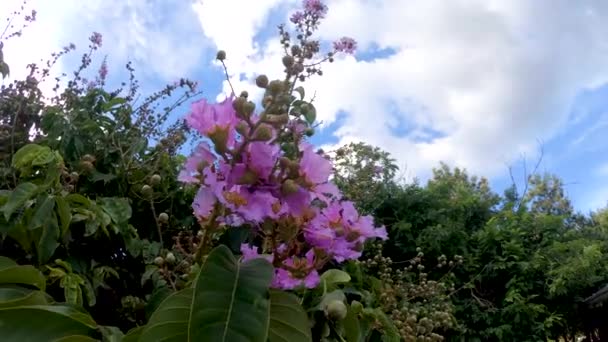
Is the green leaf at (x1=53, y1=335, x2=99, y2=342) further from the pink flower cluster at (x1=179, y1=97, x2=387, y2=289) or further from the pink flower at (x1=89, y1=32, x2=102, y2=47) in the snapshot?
the pink flower at (x1=89, y1=32, x2=102, y2=47)

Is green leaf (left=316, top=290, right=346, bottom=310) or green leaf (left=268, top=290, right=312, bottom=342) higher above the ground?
green leaf (left=316, top=290, right=346, bottom=310)

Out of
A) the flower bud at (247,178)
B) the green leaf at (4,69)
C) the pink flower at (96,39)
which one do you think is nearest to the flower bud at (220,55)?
the flower bud at (247,178)

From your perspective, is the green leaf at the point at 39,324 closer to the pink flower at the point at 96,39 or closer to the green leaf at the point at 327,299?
the green leaf at the point at 327,299

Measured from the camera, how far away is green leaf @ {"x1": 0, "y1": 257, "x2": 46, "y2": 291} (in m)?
0.78

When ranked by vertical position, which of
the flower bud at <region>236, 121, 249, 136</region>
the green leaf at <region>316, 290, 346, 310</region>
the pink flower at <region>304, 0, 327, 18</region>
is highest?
the pink flower at <region>304, 0, 327, 18</region>

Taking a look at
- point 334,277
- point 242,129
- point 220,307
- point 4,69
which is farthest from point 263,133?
point 4,69

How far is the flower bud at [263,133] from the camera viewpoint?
2.14ft

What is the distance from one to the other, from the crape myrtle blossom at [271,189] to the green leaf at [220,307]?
6 cm

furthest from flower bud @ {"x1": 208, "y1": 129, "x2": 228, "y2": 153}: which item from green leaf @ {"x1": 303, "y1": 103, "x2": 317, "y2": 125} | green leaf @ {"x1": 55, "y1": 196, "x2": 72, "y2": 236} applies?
green leaf @ {"x1": 303, "y1": 103, "x2": 317, "y2": 125}

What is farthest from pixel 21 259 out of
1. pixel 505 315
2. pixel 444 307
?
pixel 505 315

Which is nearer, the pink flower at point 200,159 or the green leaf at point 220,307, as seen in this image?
the green leaf at point 220,307

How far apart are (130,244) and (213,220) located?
2.95 ft

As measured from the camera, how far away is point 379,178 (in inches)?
161

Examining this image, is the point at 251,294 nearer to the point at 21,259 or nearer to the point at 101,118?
the point at 21,259
